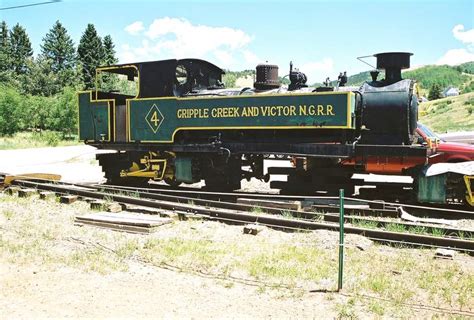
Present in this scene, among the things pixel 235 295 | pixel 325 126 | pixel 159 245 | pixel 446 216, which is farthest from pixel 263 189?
pixel 235 295

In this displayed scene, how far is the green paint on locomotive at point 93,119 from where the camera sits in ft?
39.3

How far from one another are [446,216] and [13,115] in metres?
40.8

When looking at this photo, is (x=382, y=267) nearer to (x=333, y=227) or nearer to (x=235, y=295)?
(x=333, y=227)

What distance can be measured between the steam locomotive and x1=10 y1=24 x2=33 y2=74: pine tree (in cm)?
7548

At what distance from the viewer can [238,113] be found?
33.8ft

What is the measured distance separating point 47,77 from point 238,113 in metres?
57.0

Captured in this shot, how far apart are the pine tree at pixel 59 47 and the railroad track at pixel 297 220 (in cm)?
7540

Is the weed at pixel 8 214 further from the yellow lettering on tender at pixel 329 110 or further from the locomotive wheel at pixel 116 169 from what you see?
the yellow lettering on tender at pixel 329 110

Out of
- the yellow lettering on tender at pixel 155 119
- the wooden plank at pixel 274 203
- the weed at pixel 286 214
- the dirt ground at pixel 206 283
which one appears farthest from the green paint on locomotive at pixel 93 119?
the weed at pixel 286 214

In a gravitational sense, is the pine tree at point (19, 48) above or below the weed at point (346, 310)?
above

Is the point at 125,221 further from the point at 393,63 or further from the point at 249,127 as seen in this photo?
the point at 393,63

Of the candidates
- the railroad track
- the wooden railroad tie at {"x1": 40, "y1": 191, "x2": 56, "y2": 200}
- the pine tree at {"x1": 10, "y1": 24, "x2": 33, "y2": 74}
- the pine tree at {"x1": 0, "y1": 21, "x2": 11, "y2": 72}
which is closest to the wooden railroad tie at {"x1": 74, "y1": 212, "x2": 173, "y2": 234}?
the railroad track

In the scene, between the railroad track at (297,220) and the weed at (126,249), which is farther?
the railroad track at (297,220)

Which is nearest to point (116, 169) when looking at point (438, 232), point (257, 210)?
point (257, 210)
